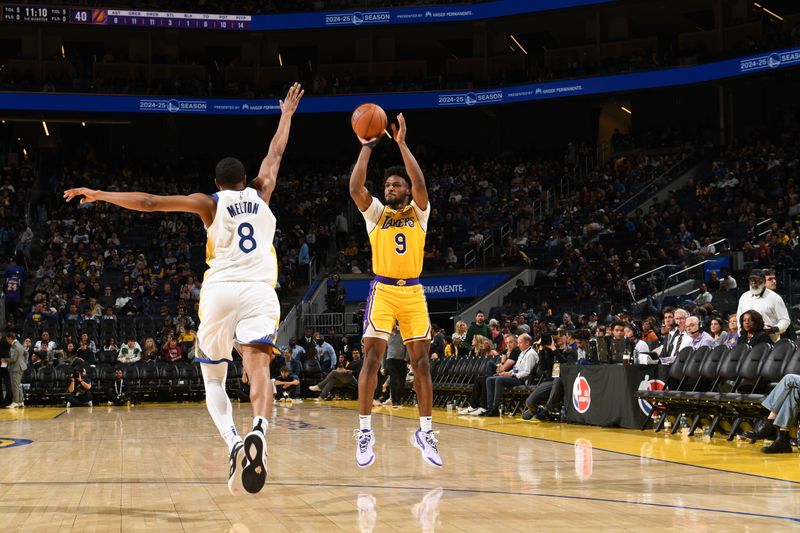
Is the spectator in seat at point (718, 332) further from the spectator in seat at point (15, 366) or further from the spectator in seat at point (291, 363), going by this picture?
the spectator in seat at point (15, 366)

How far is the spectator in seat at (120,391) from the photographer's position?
21.0 meters

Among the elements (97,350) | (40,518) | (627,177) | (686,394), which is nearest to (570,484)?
(40,518)

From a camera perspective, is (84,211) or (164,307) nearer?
(164,307)

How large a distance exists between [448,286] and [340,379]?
7.86 meters

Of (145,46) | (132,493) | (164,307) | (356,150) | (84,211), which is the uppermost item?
(145,46)

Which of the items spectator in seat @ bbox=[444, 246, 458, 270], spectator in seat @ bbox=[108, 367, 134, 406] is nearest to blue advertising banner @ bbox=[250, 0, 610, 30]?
spectator in seat @ bbox=[444, 246, 458, 270]

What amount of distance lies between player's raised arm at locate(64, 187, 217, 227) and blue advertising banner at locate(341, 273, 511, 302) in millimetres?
22282

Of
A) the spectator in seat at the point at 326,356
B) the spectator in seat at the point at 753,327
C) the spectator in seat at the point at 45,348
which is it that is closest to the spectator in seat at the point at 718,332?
the spectator in seat at the point at 753,327

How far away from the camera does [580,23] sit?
35531 mm

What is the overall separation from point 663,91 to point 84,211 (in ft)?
64.5

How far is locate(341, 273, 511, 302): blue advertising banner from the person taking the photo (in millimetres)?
28484

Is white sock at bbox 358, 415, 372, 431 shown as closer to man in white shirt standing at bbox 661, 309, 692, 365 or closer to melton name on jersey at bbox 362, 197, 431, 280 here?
melton name on jersey at bbox 362, 197, 431, 280

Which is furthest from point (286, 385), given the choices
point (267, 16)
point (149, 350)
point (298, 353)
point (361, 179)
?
point (267, 16)

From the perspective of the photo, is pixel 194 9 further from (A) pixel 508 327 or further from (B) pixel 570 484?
(B) pixel 570 484
